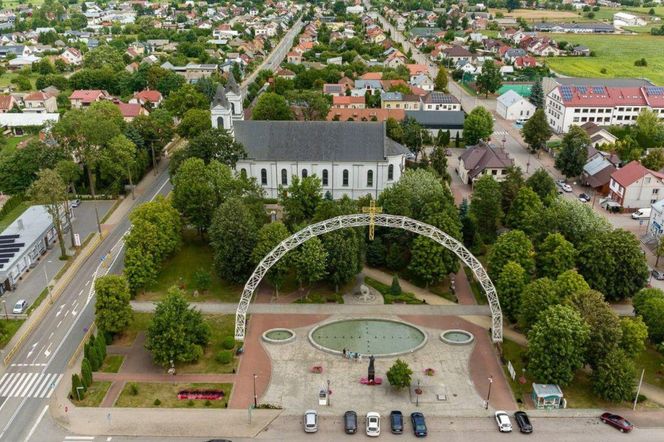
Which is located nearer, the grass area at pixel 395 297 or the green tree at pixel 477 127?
the grass area at pixel 395 297

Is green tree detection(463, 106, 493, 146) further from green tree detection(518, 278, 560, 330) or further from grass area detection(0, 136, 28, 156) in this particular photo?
grass area detection(0, 136, 28, 156)

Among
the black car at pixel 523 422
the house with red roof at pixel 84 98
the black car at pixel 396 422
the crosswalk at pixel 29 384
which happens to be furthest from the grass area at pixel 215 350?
the house with red roof at pixel 84 98

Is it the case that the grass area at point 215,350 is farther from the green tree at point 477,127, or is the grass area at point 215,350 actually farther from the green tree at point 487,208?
the green tree at point 477,127

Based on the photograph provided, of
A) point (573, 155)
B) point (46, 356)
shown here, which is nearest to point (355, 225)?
point (46, 356)

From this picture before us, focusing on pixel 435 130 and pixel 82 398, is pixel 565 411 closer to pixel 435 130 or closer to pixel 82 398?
pixel 82 398

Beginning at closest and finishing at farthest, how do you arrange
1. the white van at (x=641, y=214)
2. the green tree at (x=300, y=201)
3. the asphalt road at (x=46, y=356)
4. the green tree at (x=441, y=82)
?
the asphalt road at (x=46, y=356) < the green tree at (x=300, y=201) < the white van at (x=641, y=214) < the green tree at (x=441, y=82)

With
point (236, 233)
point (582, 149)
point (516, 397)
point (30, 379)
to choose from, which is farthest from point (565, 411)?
point (582, 149)
